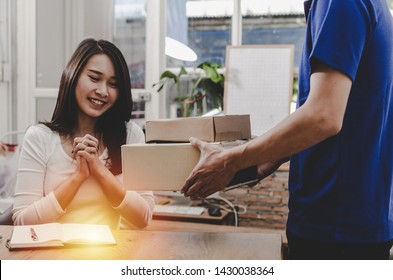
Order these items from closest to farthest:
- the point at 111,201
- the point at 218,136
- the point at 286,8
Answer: the point at 218,136
the point at 111,201
the point at 286,8

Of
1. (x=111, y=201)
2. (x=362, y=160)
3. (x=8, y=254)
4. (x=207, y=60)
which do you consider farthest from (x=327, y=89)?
(x=207, y=60)

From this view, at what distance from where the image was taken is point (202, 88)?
289 cm

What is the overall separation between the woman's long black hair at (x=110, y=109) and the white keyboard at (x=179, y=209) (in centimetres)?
81

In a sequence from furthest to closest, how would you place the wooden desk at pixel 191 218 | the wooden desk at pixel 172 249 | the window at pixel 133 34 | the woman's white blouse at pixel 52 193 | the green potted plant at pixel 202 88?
the window at pixel 133 34 < the green potted plant at pixel 202 88 < the wooden desk at pixel 191 218 < the woman's white blouse at pixel 52 193 < the wooden desk at pixel 172 249

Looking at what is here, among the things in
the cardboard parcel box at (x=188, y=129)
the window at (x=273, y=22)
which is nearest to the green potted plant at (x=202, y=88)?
the window at (x=273, y=22)

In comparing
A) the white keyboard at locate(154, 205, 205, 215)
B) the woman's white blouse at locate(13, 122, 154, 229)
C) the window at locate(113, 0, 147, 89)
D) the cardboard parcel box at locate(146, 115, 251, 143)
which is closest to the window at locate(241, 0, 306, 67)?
the window at locate(113, 0, 147, 89)

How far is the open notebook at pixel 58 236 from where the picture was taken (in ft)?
3.74

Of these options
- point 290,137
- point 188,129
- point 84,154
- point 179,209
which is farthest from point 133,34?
point 290,137

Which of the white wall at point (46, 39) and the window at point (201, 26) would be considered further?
the window at point (201, 26)

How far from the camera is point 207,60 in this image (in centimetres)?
307

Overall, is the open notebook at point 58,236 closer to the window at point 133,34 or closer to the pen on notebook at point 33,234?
the pen on notebook at point 33,234

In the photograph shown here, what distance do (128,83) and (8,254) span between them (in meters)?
0.72
